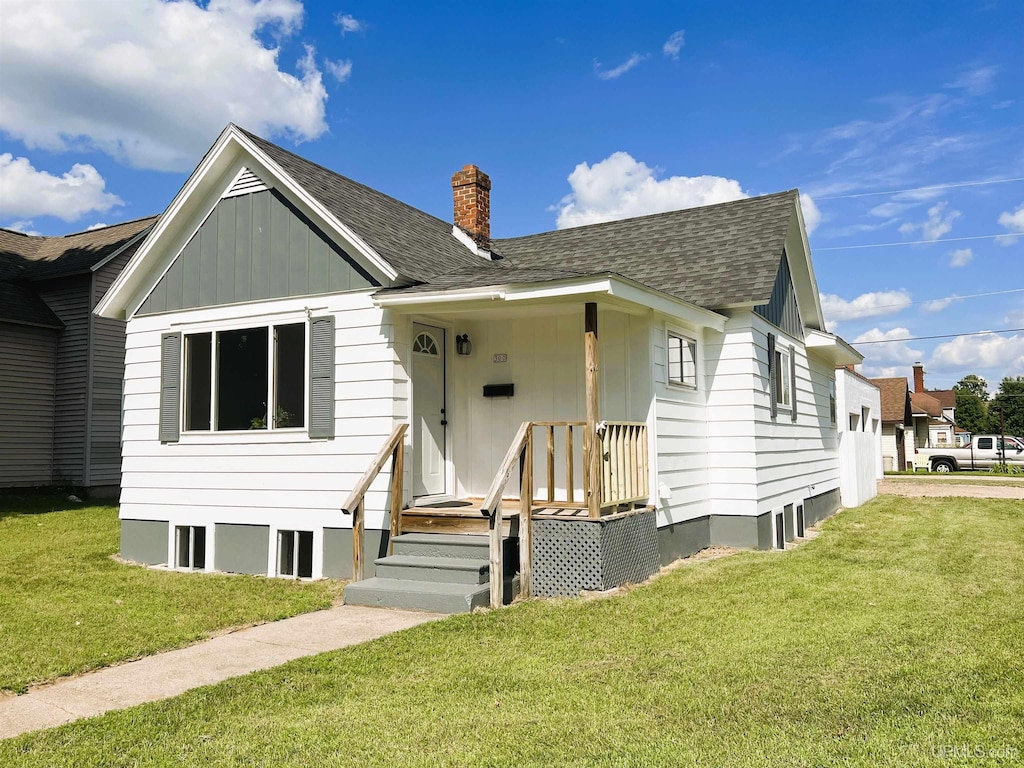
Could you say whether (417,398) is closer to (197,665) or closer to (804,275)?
(197,665)

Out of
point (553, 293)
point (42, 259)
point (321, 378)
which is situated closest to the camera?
point (553, 293)

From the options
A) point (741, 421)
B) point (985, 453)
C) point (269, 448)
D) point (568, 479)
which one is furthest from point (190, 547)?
point (985, 453)

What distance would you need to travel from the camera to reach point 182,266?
10.4 meters

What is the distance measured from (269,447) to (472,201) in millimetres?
5617

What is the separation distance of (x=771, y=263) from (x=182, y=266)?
772 cm

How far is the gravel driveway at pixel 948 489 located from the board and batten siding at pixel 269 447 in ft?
51.8

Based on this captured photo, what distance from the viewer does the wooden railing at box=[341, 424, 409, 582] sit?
796 centimetres

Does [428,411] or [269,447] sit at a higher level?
[428,411]

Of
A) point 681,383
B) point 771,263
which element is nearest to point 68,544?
point 681,383

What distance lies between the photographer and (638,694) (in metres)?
4.57

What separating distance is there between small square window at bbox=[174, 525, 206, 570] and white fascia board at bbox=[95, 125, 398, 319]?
3.21 m

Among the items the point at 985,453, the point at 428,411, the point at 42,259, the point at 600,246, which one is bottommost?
the point at 985,453

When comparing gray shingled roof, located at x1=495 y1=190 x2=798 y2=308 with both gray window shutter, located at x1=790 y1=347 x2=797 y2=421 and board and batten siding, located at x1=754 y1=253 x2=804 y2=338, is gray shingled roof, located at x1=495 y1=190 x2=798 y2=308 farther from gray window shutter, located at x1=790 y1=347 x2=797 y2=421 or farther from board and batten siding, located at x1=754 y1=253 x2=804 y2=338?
gray window shutter, located at x1=790 y1=347 x2=797 y2=421

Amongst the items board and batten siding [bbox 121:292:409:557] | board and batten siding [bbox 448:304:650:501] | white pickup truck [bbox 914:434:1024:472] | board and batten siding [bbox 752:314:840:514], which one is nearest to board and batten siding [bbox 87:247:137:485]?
board and batten siding [bbox 121:292:409:557]
